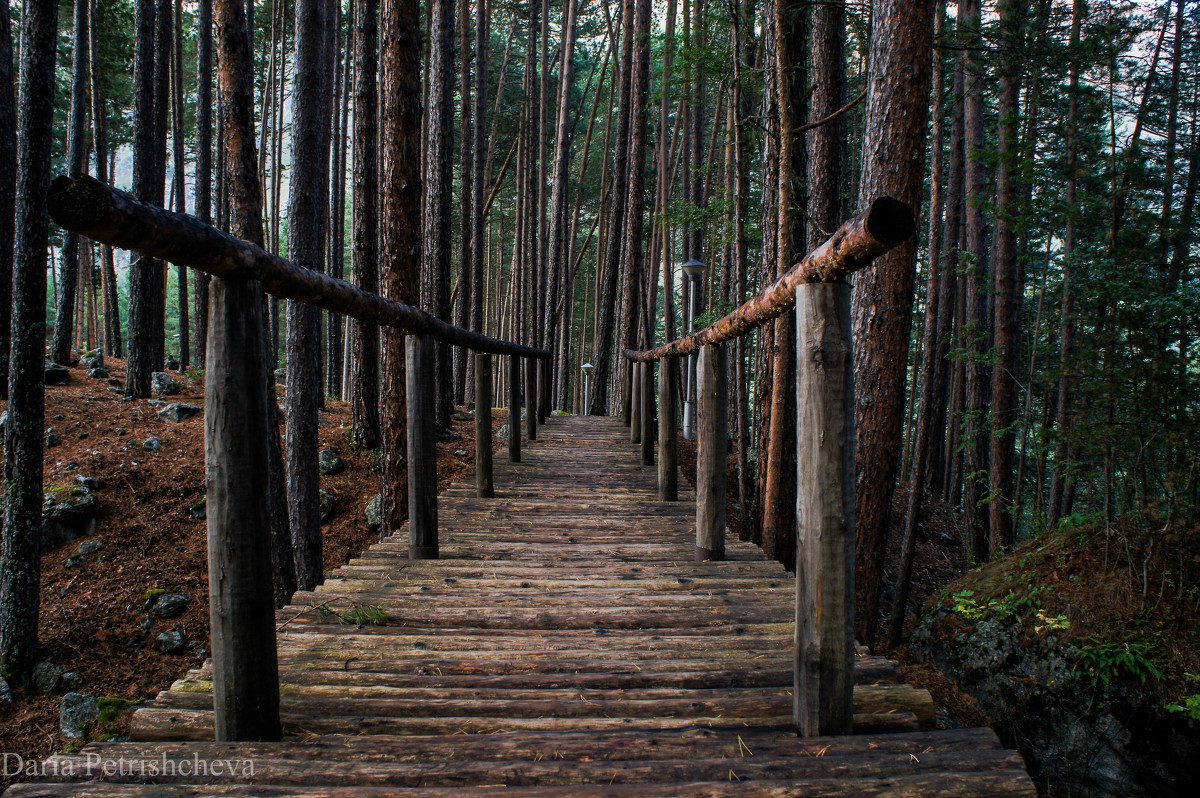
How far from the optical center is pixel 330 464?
8.85 m

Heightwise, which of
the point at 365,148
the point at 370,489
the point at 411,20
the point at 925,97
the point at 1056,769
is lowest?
the point at 1056,769

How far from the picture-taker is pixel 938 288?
30.9ft

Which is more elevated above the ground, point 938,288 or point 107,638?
point 938,288

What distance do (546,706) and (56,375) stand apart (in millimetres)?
12694

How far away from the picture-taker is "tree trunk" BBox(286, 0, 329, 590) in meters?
6.05

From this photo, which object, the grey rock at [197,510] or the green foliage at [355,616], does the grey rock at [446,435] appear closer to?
the grey rock at [197,510]

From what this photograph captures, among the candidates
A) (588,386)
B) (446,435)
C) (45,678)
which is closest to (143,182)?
(446,435)

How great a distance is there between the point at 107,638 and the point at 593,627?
632 cm

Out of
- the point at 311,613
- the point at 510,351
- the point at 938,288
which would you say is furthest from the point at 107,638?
the point at 938,288

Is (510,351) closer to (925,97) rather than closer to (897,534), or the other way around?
(925,97)

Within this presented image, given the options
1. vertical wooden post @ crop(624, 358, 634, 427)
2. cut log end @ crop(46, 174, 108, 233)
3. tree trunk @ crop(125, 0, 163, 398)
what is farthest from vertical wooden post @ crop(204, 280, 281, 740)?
tree trunk @ crop(125, 0, 163, 398)

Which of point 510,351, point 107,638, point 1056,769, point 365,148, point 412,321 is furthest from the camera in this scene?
point 365,148

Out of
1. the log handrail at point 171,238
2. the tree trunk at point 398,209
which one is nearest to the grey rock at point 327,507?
the tree trunk at point 398,209

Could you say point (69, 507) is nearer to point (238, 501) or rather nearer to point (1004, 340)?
point (238, 501)
